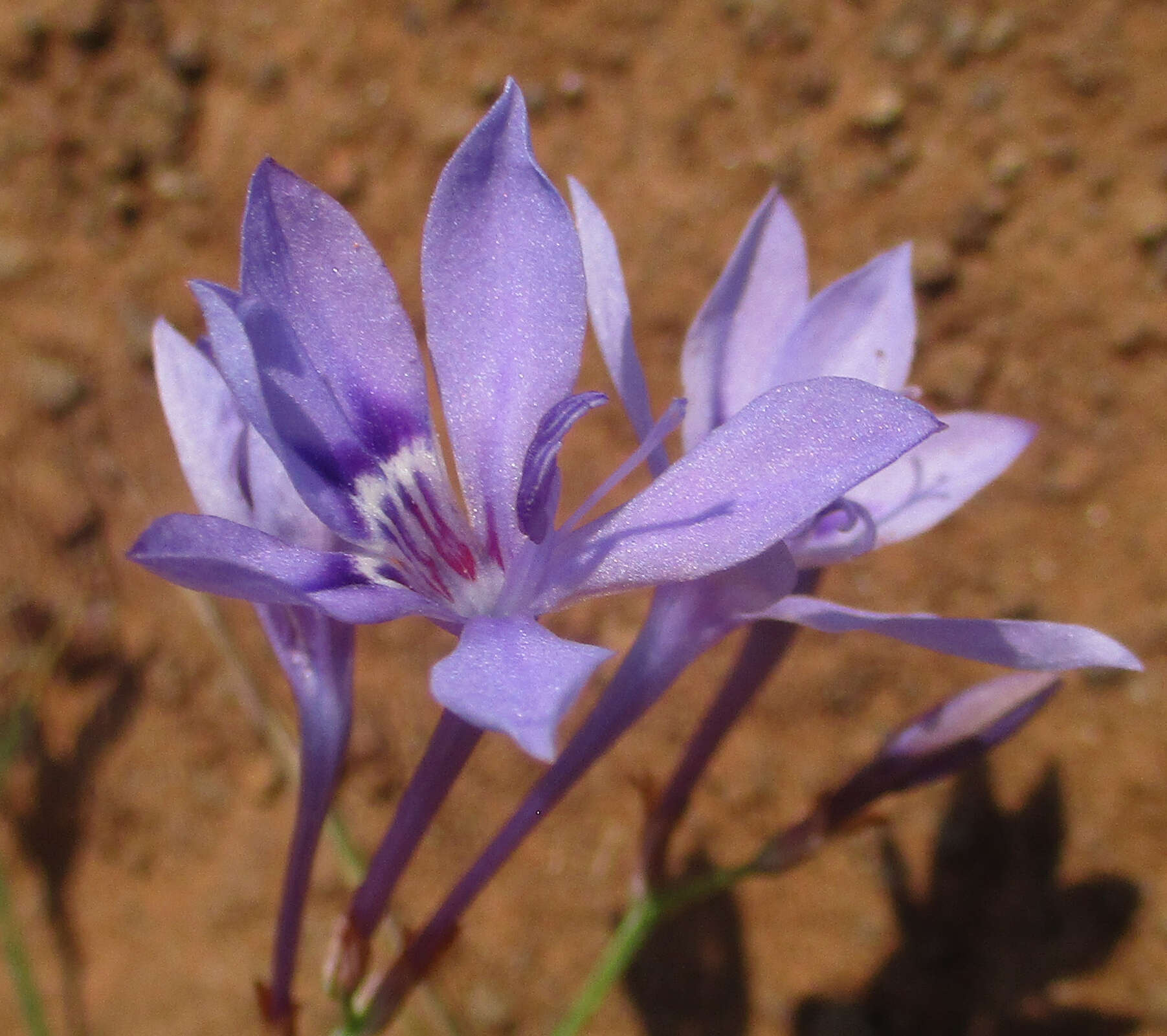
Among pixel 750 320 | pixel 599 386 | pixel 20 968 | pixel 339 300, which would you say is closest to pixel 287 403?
pixel 339 300

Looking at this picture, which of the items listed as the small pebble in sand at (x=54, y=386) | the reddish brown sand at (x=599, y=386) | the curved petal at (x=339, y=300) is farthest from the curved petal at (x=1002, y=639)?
the small pebble in sand at (x=54, y=386)

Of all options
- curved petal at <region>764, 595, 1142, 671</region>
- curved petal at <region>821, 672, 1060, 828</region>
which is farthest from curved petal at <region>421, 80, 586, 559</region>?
curved petal at <region>821, 672, 1060, 828</region>

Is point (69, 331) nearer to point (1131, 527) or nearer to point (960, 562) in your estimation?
point (960, 562)

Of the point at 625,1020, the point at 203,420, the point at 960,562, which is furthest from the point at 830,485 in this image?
the point at 625,1020

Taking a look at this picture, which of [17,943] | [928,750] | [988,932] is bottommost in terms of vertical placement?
[988,932]

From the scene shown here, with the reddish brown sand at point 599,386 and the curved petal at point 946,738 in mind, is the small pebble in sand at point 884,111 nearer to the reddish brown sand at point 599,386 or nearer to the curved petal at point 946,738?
the reddish brown sand at point 599,386

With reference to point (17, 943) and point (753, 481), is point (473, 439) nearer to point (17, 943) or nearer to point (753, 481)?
point (753, 481)
